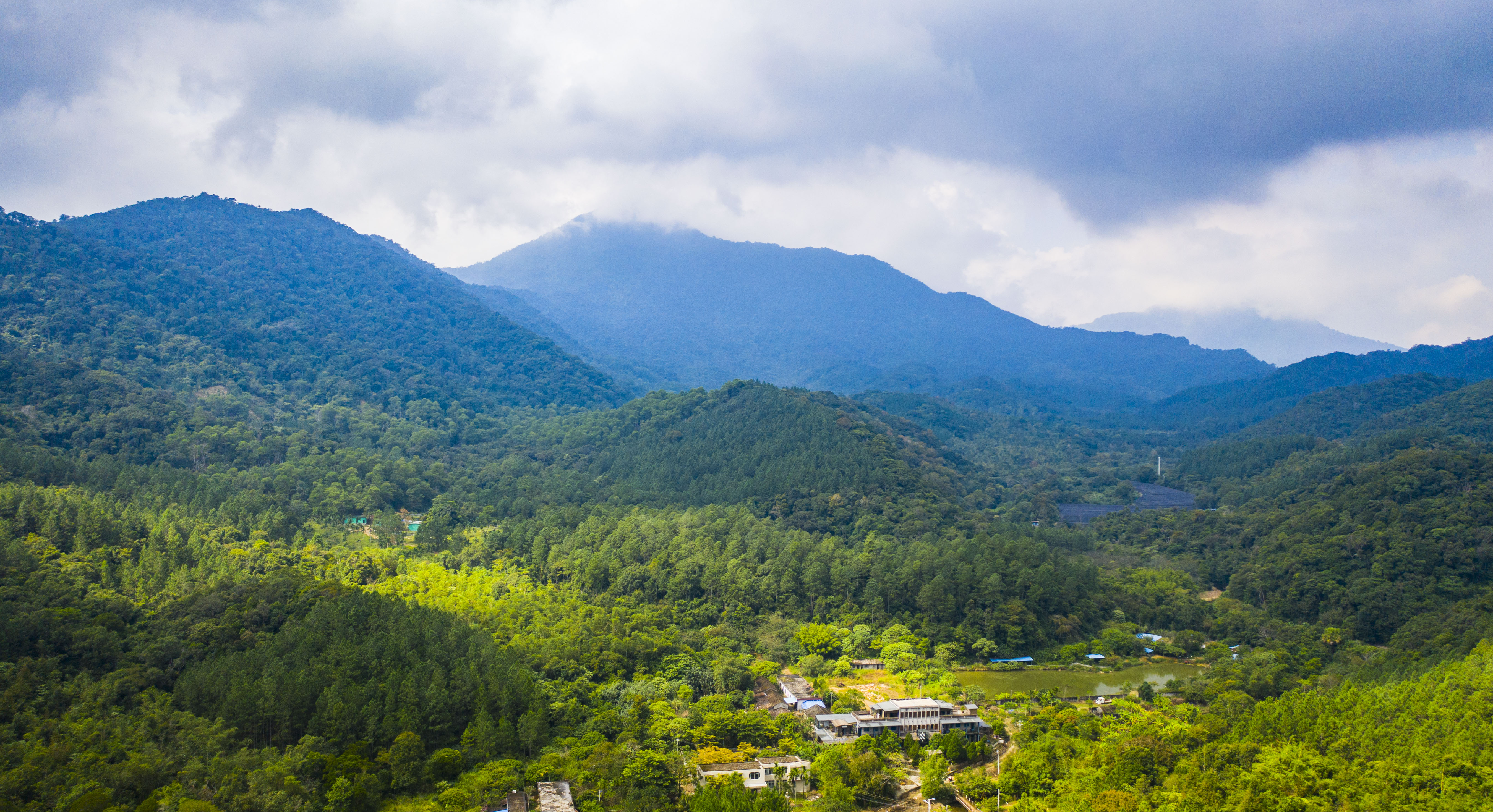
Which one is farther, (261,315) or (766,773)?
(261,315)

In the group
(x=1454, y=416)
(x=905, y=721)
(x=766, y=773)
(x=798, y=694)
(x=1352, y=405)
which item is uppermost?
(x=1352, y=405)

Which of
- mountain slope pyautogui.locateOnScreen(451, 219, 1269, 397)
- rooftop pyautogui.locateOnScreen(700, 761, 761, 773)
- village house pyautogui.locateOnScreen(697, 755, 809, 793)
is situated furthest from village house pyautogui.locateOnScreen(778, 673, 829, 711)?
mountain slope pyautogui.locateOnScreen(451, 219, 1269, 397)

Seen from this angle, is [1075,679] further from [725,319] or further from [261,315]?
[725,319]

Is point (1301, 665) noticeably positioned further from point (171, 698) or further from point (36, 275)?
point (36, 275)

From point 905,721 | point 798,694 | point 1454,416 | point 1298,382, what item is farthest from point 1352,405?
point 798,694

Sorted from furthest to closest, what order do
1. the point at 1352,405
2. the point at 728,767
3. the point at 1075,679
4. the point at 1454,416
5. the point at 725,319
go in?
1. the point at 725,319
2. the point at 1352,405
3. the point at 1454,416
4. the point at 1075,679
5. the point at 728,767

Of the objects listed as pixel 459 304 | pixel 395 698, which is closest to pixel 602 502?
pixel 395 698

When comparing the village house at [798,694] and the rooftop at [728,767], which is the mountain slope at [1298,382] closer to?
the village house at [798,694]
